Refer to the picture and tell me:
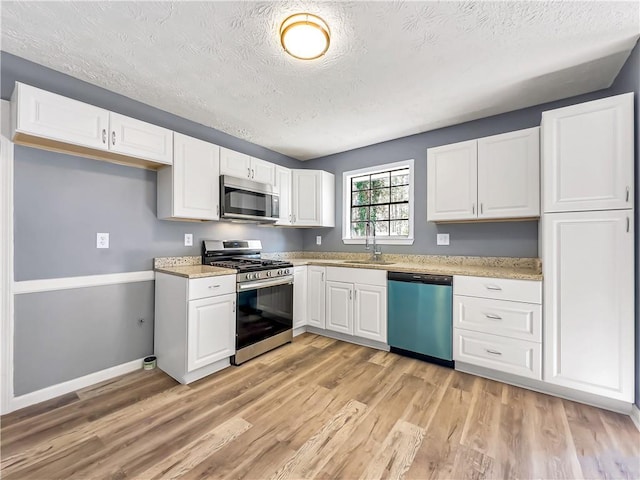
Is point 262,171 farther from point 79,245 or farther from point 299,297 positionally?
point 79,245

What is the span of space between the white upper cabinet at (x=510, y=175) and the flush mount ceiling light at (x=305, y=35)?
180 centimetres

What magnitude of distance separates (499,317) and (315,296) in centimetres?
194

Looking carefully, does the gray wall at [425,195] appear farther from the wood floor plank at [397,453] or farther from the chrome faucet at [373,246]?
the wood floor plank at [397,453]

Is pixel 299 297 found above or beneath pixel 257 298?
beneath

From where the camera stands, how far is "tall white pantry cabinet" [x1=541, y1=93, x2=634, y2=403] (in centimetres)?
184

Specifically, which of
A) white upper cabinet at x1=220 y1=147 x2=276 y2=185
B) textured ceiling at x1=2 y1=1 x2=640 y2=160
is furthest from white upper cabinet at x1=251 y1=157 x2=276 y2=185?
textured ceiling at x1=2 y1=1 x2=640 y2=160

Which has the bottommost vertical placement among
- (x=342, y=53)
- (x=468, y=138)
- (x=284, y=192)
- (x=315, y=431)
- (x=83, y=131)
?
(x=315, y=431)

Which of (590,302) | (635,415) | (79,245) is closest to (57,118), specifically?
(79,245)

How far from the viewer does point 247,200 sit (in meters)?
3.13

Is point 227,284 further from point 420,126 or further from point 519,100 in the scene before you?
point 519,100

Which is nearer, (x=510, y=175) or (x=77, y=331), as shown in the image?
(x=77, y=331)

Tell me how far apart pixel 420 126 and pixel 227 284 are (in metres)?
2.67

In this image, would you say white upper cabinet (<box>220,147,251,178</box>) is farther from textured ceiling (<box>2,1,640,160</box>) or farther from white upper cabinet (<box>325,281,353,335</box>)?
white upper cabinet (<box>325,281,353,335</box>)

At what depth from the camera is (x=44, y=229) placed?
6.83 ft
